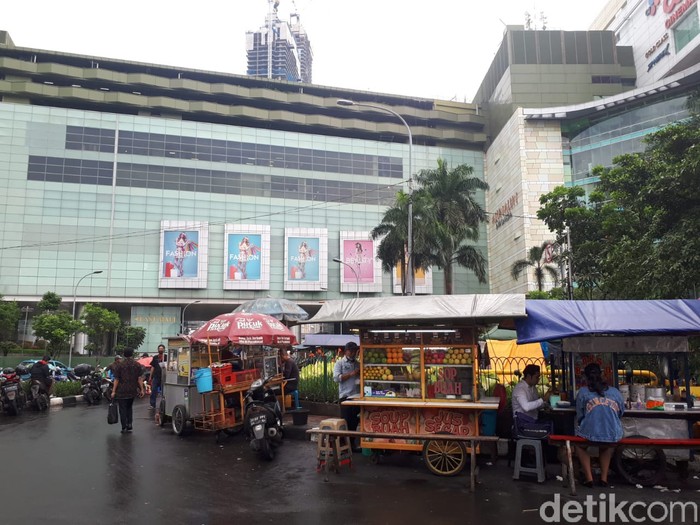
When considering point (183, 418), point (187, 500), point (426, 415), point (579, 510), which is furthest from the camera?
point (183, 418)

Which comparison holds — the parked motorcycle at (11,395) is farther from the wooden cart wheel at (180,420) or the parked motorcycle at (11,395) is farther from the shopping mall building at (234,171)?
the shopping mall building at (234,171)

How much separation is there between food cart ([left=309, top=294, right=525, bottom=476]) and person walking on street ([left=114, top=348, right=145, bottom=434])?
4976 millimetres

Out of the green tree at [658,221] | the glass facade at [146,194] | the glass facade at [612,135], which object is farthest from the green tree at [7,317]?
the glass facade at [612,135]

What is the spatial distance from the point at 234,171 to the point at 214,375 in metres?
48.7

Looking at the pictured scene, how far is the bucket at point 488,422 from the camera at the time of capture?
8.13m

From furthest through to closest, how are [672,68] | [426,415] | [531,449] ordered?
[672,68]
[426,415]
[531,449]

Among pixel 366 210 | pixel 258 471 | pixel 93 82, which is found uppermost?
pixel 93 82

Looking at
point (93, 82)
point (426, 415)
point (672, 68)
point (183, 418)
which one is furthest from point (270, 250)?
point (426, 415)

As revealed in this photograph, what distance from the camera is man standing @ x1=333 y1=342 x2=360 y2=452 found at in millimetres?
8844

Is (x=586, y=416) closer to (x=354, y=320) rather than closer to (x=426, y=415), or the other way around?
(x=426, y=415)

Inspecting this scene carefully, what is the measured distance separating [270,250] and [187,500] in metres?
50.4

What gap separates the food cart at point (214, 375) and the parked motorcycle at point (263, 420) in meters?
1.12

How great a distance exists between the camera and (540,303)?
25.7 feet

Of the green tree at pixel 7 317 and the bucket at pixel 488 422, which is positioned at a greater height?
the green tree at pixel 7 317
